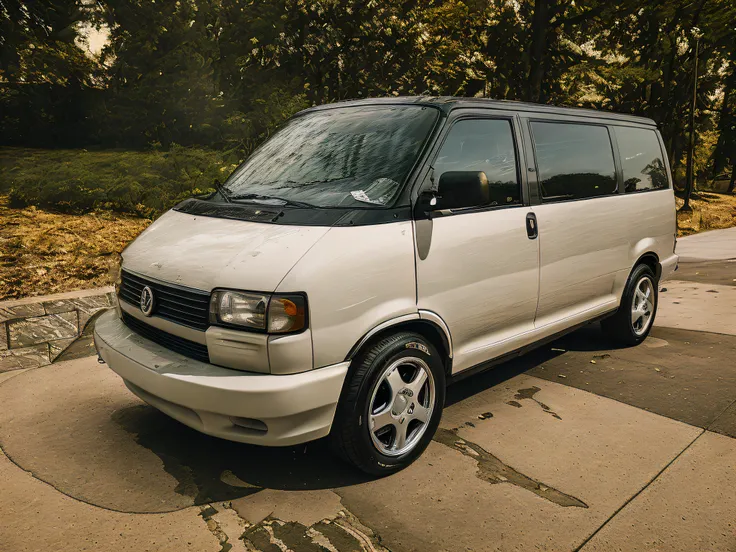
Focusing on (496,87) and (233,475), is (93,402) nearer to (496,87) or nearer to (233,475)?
(233,475)

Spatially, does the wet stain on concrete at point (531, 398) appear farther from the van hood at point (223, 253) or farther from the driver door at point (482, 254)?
the van hood at point (223, 253)

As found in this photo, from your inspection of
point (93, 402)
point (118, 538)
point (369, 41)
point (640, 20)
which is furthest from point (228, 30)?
point (640, 20)

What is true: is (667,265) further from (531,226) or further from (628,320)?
(531,226)

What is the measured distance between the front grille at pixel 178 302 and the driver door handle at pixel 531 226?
7.03ft

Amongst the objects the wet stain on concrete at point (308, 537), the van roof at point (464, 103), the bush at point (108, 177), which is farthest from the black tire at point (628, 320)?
the bush at point (108, 177)

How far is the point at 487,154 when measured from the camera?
392cm

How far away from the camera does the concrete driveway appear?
112 inches

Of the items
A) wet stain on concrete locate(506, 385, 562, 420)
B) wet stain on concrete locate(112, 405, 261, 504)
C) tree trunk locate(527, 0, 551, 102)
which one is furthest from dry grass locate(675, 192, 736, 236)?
wet stain on concrete locate(112, 405, 261, 504)

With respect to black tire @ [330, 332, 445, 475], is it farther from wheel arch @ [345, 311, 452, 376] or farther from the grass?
the grass

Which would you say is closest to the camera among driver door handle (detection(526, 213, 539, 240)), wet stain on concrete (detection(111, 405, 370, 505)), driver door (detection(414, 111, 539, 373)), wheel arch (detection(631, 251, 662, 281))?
wet stain on concrete (detection(111, 405, 370, 505))

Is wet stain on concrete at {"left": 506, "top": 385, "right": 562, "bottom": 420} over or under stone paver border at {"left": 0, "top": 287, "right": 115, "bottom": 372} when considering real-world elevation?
under

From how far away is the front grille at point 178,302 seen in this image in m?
3.03

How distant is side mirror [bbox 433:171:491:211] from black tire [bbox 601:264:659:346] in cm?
249

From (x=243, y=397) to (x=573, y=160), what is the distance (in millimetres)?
3087
